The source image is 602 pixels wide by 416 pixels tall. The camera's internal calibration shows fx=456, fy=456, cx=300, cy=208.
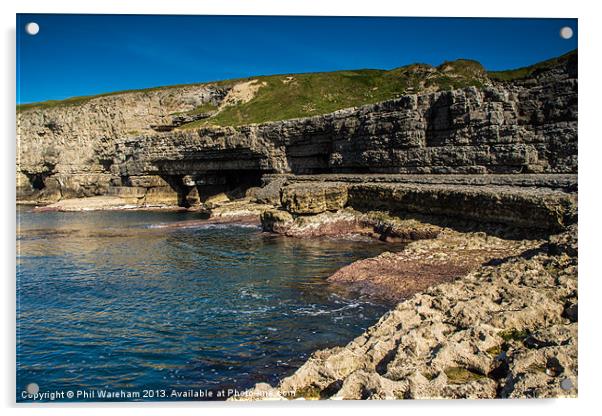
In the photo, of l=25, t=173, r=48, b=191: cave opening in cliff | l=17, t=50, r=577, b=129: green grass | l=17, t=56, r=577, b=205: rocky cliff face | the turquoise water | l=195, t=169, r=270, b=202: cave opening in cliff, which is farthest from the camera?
l=25, t=173, r=48, b=191: cave opening in cliff

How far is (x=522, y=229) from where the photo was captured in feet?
50.2

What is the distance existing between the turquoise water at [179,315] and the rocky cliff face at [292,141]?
767cm

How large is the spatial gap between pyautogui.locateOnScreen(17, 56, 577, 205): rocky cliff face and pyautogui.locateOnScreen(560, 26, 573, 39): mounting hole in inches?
37.5

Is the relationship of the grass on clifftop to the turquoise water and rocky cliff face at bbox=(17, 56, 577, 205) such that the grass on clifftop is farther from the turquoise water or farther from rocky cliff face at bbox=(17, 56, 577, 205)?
the turquoise water

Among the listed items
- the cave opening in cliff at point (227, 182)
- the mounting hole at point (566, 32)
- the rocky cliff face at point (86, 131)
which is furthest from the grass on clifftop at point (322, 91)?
the mounting hole at point (566, 32)

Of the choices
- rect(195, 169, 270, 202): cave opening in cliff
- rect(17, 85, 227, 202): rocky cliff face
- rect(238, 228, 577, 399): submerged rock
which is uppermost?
rect(17, 85, 227, 202): rocky cliff face

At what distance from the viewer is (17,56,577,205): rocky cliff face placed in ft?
70.9

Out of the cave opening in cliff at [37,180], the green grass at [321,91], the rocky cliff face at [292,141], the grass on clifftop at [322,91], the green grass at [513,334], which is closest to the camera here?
the green grass at [513,334]

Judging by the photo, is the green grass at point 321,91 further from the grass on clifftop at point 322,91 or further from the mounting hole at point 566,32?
the mounting hole at point 566,32

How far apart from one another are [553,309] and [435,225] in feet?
41.3

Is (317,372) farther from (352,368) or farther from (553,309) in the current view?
(553,309)

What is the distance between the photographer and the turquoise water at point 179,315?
Answer: 760 cm

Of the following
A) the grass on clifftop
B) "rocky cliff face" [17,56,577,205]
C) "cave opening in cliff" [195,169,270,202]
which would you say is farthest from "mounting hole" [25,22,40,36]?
the grass on clifftop

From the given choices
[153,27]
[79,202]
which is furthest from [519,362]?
[79,202]
